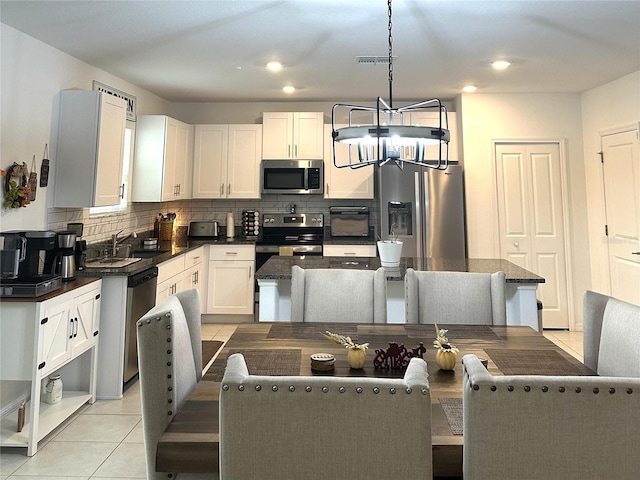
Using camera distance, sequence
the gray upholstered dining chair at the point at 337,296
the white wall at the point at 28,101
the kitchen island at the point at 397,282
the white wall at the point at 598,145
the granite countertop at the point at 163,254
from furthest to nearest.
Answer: the white wall at the point at 598,145
the granite countertop at the point at 163,254
the white wall at the point at 28,101
the kitchen island at the point at 397,282
the gray upholstered dining chair at the point at 337,296

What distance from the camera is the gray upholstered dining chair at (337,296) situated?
215 cm

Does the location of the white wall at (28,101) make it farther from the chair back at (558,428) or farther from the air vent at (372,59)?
the chair back at (558,428)

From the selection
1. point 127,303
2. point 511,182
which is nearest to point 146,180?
point 127,303

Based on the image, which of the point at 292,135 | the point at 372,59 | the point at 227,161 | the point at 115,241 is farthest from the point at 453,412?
the point at 227,161

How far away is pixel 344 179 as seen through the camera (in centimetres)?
482

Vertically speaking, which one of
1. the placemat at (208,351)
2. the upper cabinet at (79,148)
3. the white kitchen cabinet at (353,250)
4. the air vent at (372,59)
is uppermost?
the air vent at (372,59)

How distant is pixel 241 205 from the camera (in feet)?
17.2

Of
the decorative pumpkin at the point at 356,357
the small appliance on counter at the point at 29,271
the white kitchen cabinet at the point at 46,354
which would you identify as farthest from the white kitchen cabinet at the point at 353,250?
the decorative pumpkin at the point at 356,357

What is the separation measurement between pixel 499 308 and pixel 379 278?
62 cm

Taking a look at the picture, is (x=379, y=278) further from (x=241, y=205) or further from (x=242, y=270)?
(x=241, y=205)

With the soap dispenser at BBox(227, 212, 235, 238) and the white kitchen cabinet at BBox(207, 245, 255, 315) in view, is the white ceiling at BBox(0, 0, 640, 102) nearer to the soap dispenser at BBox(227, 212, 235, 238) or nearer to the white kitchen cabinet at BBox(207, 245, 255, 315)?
the soap dispenser at BBox(227, 212, 235, 238)

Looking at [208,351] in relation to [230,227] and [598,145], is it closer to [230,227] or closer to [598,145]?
[230,227]

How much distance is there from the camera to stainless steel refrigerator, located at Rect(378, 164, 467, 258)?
429 cm

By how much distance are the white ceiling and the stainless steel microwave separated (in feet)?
2.79
